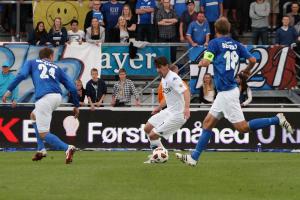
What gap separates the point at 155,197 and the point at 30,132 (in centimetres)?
1206

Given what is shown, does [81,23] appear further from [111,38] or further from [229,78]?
[229,78]

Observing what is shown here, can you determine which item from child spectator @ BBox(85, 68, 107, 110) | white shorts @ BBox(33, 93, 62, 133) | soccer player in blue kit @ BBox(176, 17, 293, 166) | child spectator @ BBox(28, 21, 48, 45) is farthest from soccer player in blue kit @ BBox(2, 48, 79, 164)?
child spectator @ BBox(28, 21, 48, 45)

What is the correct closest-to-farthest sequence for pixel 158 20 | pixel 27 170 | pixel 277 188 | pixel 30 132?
pixel 277 188 → pixel 27 170 → pixel 30 132 → pixel 158 20

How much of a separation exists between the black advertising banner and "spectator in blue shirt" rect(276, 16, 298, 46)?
291 cm

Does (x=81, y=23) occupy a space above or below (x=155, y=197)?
above

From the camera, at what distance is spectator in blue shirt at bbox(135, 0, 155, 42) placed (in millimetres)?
26234

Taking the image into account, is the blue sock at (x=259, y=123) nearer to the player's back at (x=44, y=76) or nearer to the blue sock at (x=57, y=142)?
the blue sock at (x=57, y=142)

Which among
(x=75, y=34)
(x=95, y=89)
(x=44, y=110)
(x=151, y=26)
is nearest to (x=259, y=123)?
(x=44, y=110)

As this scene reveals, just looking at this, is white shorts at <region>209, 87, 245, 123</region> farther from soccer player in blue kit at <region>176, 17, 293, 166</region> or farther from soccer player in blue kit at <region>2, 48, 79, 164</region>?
soccer player in blue kit at <region>2, 48, 79, 164</region>

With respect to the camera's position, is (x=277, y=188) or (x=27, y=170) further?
(x=27, y=170)

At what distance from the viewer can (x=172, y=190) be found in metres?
13.0

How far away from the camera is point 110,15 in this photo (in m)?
26.6

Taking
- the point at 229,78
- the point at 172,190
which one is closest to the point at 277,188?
the point at 172,190

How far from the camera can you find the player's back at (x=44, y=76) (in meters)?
17.4
